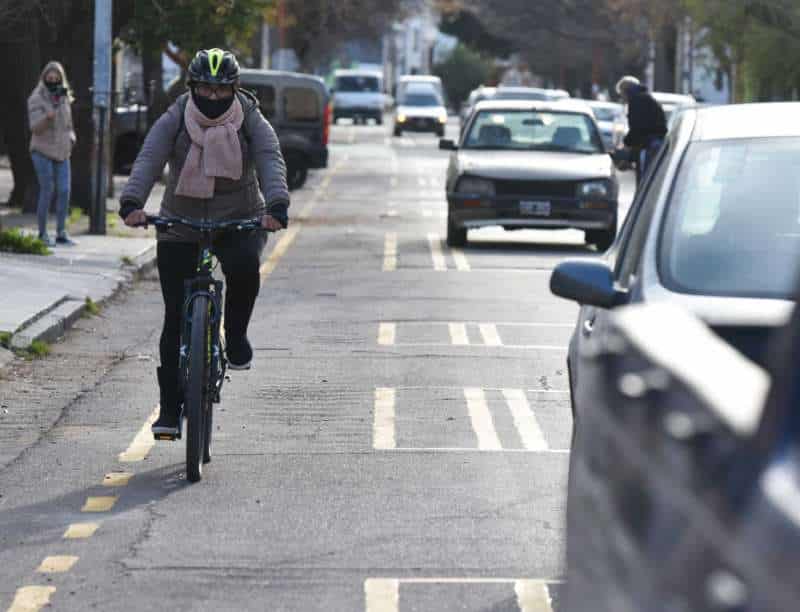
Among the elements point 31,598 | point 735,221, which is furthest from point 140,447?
point 735,221

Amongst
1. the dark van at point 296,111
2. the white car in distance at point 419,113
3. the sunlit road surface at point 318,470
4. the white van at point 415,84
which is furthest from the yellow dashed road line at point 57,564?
the white van at point 415,84

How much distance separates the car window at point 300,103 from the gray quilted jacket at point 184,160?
2596 centimetres

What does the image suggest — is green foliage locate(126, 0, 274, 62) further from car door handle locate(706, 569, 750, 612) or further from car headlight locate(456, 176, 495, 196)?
car door handle locate(706, 569, 750, 612)

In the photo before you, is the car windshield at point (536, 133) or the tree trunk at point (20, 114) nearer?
the car windshield at point (536, 133)

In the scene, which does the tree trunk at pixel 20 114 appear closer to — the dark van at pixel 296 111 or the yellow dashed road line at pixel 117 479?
the dark van at pixel 296 111

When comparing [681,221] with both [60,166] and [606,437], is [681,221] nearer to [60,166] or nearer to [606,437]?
[606,437]

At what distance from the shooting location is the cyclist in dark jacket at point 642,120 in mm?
24766

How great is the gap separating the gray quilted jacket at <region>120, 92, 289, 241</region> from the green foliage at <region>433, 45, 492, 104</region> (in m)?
118

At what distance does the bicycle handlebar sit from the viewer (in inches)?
323

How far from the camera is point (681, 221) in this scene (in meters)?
6.05

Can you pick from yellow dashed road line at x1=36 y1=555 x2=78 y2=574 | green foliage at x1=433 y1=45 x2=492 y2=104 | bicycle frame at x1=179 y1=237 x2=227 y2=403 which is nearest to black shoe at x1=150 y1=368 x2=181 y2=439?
bicycle frame at x1=179 y1=237 x2=227 y2=403

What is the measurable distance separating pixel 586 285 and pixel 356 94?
7535 centimetres

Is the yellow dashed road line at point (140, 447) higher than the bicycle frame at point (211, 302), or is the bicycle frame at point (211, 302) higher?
the bicycle frame at point (211, 302)

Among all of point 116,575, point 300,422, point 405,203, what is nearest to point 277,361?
point 300,422
